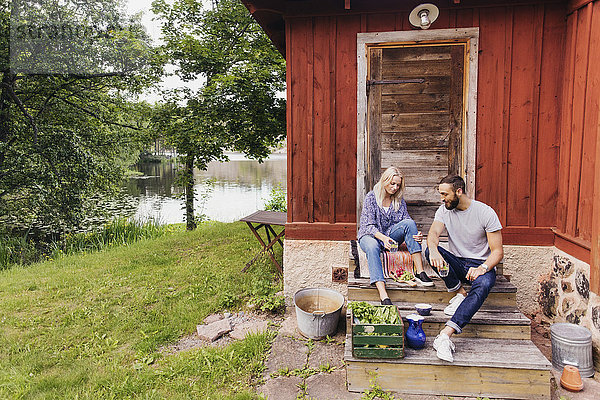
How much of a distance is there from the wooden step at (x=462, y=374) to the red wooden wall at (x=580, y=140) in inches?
40.1

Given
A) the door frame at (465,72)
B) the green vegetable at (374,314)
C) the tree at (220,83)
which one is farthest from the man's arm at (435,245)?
the tree at (220,83)

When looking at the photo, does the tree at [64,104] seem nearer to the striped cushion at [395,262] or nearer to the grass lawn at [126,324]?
the grass lawn at [126,324]

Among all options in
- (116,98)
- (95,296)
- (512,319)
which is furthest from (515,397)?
(116,98)

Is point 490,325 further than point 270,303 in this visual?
No

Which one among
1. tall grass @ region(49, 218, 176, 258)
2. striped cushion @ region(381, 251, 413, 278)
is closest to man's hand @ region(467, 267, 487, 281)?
striped cushion @ region(381, 251, 413, 278)

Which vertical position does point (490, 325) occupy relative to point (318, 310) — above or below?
above

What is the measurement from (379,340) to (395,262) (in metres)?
0.97

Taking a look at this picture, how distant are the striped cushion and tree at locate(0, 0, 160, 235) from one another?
7.15 m

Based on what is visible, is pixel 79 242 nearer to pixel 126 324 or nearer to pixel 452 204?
pixel 126 324

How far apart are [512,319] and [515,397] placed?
60cm

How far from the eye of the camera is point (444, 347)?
2742mm

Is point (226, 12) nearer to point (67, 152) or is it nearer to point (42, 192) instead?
point (67, 152)

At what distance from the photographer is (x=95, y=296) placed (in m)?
4.79

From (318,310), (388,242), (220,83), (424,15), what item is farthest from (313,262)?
(220,83)
